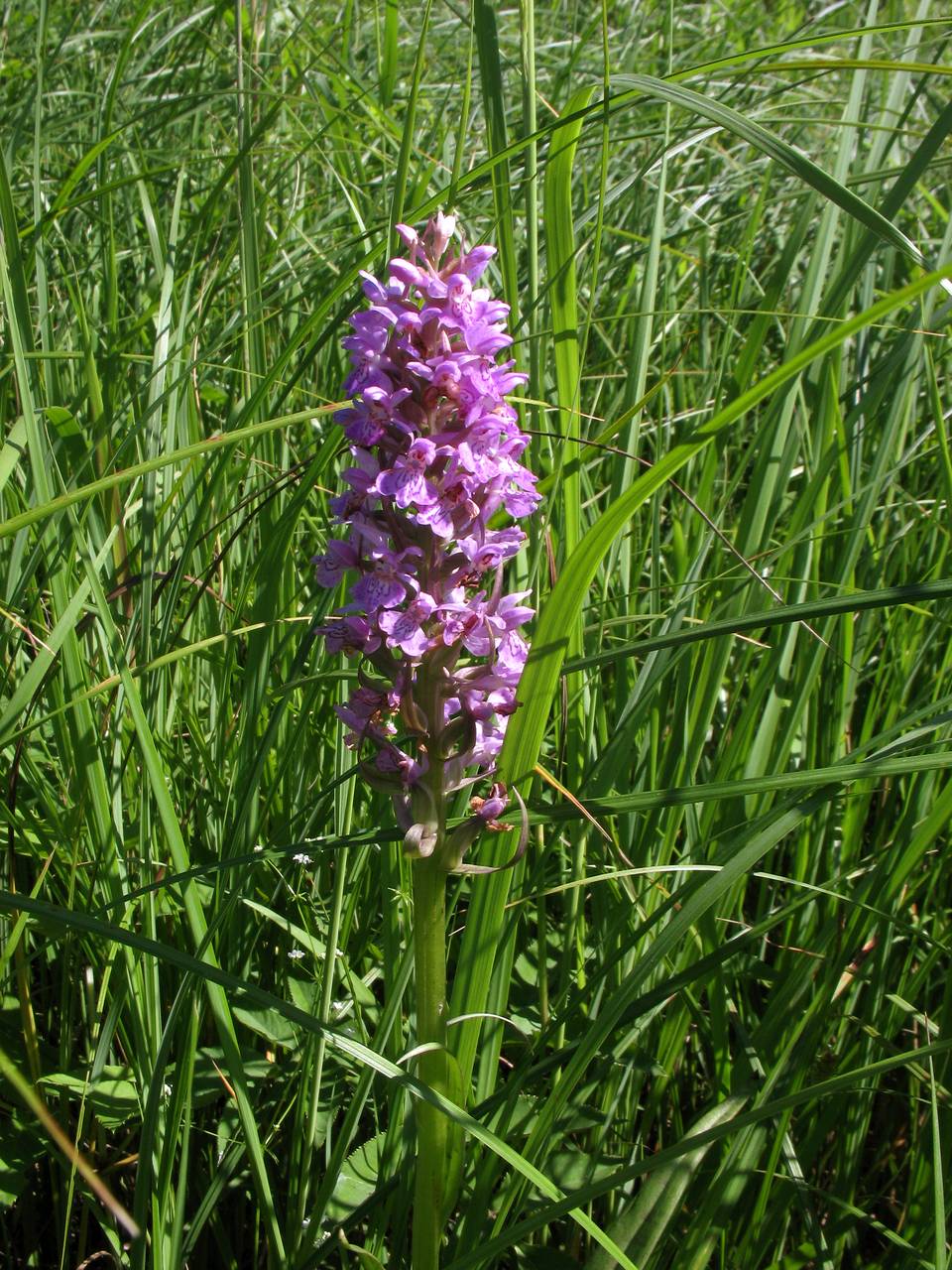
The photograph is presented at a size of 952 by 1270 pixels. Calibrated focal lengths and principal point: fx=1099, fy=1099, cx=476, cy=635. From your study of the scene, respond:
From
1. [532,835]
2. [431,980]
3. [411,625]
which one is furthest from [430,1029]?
[532,835]

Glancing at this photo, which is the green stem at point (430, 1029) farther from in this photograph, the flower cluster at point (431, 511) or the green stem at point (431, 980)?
the flower cluster at point (431, 511)

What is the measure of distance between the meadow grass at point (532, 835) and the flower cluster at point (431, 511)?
0.35ft

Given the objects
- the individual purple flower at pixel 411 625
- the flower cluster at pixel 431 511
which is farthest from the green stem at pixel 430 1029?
the individual purple flower at pixel 411 625

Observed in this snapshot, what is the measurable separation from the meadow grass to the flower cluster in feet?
0.35

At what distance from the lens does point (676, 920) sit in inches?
63.1

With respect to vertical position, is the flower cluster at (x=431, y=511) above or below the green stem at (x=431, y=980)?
above

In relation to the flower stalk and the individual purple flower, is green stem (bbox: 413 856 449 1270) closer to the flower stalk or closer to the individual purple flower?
the flower stalk

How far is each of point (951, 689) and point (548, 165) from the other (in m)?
1.17

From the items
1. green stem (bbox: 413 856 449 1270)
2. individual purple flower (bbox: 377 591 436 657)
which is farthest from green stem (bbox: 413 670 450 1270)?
individual purple flower (bbox: 377 591 436 657)

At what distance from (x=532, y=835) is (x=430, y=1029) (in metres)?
0.74

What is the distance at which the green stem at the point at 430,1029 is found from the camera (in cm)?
171

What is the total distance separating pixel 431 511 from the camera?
5.30 feet

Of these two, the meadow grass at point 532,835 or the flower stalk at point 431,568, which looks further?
the meadow grass at point 532,835

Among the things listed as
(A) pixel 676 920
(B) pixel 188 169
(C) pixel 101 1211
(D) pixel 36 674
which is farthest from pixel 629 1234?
(B) pixel 188 169
